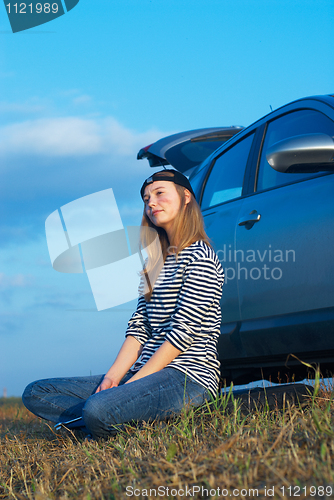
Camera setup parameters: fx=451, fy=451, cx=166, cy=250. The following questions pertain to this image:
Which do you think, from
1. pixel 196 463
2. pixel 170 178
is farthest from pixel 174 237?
pixel 196 463

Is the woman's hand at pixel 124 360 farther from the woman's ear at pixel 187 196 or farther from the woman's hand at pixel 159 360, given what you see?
the woman's ear at pixel 187 196

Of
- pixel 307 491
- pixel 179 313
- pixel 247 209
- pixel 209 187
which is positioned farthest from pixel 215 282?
pixel 209 187

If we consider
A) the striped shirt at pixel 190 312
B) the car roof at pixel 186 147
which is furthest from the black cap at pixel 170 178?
the car roof at pixel 186 147

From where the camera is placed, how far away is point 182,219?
2609 millimetres

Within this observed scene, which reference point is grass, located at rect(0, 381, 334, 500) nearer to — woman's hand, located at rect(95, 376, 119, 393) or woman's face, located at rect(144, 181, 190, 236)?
woman's hand, located at rect(95, 376, 119, 393)

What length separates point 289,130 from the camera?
10.3 feet

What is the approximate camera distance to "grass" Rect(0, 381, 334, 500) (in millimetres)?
1313

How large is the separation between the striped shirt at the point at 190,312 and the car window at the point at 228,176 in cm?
110

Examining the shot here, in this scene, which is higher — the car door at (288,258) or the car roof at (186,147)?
the car roof at (186,147)

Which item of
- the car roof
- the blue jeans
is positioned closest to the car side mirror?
the blue jeans

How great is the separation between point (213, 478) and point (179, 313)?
1040 millimetres

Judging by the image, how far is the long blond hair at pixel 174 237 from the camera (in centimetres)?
259

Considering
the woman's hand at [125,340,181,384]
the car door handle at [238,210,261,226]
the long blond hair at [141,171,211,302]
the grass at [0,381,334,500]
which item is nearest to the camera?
the grass at [0,381,334,500]

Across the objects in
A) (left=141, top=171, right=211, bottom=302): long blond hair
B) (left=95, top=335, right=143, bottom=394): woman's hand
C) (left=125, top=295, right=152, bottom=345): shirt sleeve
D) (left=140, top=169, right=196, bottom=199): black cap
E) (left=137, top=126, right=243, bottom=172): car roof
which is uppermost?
(left=137, top=126, right=243, bottom=172): car roof
